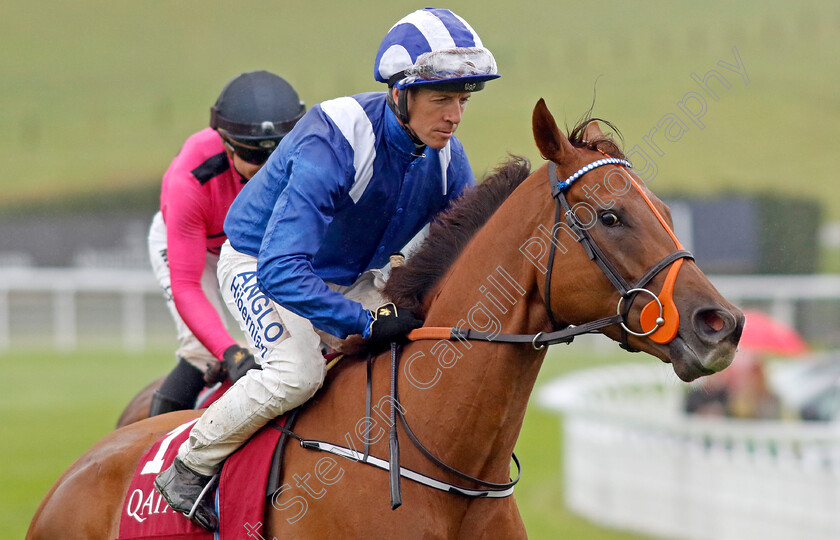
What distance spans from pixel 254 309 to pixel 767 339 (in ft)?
27.4

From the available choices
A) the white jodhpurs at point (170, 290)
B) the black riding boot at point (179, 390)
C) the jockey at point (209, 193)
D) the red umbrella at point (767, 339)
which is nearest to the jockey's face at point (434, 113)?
the jockey at point (209, 193)

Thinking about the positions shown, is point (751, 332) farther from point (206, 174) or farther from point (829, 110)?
point (829, 110)

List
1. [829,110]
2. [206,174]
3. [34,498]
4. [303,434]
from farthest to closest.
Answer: [829,110]
[34,498]
[206,174]
[303,434]

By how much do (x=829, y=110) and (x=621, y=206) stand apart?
1663 inches

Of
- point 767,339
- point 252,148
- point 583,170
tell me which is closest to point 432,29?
point 583,170

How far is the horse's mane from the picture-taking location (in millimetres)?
3006

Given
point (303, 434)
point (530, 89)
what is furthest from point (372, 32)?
point (303, 434)

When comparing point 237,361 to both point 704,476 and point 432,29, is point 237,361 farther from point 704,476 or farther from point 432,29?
point 704,476

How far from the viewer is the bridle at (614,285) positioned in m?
2.48

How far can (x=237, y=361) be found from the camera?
146 inches

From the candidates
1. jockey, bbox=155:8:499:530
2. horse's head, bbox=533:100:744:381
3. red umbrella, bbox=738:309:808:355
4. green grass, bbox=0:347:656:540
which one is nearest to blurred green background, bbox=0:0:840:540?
green grass, bbox=0:347:656:540

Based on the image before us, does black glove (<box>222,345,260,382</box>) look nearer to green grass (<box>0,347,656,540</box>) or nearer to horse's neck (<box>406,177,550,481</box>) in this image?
horse's neck (<box>406,177,550,481</box>)

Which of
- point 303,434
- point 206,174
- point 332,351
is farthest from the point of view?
point 206,174

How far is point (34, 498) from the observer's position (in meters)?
9.39
